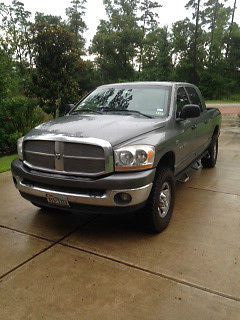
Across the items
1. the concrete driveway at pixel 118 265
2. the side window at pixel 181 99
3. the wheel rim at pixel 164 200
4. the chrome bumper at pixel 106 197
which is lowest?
the concrete driveway at pixel 118 265

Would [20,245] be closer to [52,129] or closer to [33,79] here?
[52,129]

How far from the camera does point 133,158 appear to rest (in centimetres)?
368

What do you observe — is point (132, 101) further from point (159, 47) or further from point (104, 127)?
point (159, 47)

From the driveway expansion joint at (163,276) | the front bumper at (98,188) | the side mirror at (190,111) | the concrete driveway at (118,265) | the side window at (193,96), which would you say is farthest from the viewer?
the side window at (193,96)

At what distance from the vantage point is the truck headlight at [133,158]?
144 inches

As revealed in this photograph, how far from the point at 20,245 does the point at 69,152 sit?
1214 millimetres

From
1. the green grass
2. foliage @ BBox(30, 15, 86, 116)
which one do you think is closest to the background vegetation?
foliage @ BBox(30, 15, 86, 116)

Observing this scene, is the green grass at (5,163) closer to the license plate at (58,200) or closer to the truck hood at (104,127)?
the truck hood at (104,127)

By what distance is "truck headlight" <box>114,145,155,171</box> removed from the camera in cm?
366

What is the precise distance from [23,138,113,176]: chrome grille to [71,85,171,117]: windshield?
4.16ft

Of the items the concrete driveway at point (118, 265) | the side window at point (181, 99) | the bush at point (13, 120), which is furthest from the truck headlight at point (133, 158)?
the bush at point (13, 120)

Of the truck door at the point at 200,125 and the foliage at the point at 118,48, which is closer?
the truck door at the point at 200,125

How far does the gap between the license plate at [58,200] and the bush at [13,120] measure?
5.18 metres

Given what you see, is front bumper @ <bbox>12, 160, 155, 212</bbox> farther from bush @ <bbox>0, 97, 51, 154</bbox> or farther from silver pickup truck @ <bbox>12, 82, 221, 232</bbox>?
bush @ <bbox>0, 97, 51, 154</bbox>
